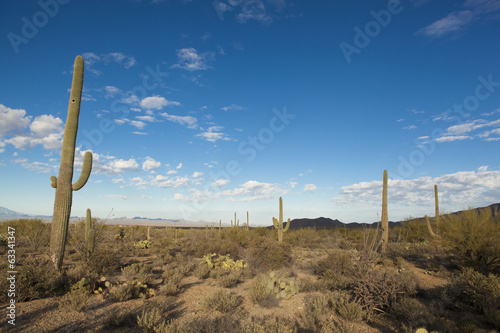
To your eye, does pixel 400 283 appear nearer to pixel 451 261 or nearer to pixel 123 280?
pixel 451 261

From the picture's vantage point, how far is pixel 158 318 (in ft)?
19.0

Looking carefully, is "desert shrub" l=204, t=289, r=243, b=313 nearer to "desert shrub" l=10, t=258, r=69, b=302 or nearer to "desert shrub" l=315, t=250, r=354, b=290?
"desert shrub" l=315, t=250, r=354, b=290

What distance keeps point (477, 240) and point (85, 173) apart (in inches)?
592

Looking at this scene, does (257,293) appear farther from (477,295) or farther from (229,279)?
(477,295)

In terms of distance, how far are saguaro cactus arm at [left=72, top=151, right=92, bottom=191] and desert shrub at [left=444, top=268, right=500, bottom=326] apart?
11771 mm

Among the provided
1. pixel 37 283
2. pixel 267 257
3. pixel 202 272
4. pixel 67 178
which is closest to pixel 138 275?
pixel 202 272

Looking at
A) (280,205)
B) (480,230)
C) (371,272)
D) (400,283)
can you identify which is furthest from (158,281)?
(280,205)

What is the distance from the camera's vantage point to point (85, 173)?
10.2 meters

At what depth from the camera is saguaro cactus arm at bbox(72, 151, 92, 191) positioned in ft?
32.2

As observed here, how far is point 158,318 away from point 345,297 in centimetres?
480

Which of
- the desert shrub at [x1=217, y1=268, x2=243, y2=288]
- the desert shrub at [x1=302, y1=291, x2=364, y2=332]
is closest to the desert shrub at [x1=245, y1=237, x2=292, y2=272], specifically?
the desert shrub at [x1=217, y1=268, x2=243, y2=288]

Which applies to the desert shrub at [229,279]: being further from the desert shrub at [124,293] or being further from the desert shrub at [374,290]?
the desert shrub at [374,290]

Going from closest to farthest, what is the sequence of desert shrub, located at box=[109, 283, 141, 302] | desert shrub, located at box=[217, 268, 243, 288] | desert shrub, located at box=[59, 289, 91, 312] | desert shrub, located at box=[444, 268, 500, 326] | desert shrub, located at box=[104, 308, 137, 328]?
desert shrub, located at box=[444, 268, 500, 326] < desert shrub, located at box=[104, 308, 137, 328] < desert shrub, located at box=[59, 289, 91, 312] < desert shrub, located at box=[109, 283, 141, 302] < desert shrub, located at box=[217, 268, 243, 288]

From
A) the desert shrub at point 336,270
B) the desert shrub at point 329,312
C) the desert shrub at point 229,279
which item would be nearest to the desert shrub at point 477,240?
the desert shrub at point 336,270
